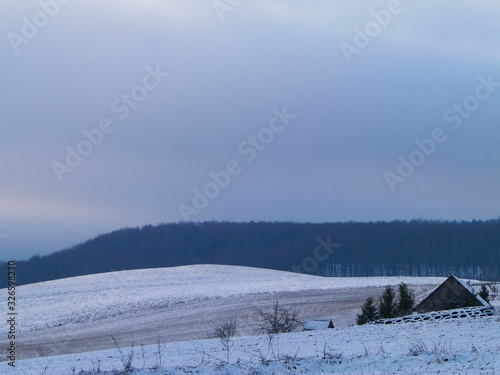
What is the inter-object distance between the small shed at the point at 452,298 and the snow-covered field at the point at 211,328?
401 centimetres

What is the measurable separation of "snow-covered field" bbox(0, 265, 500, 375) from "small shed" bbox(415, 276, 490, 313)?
4.01 m

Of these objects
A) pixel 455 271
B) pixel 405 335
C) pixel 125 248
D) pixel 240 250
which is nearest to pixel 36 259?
pixel 125 248

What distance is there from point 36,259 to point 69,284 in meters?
61.2

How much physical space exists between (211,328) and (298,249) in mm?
80633

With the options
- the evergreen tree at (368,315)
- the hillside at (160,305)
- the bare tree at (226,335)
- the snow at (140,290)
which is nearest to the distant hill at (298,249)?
the snow at (140,290)

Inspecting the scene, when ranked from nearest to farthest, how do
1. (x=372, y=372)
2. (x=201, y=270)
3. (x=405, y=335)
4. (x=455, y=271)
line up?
(x=372, y=372), (x=405, y=335), (x=201, y=270), (x=455, y=271)

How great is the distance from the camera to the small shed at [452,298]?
83.1ft

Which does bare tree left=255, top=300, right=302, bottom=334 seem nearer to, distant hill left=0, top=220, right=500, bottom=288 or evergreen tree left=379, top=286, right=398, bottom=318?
evergreen tree left=379, top=286, right=398, bottom=318

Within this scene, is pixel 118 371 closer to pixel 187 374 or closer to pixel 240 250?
pixel 187 374

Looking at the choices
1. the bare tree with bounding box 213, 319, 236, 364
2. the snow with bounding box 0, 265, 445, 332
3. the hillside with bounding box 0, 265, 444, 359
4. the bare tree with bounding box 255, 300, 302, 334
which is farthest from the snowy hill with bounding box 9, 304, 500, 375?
the snow with bounding box 0, 265, 445, 332

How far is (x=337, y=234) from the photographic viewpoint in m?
117

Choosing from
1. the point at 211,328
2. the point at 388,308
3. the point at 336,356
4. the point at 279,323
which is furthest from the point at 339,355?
the point at 211,328

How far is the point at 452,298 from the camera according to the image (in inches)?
1032

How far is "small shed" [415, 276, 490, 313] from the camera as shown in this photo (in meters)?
25.3
